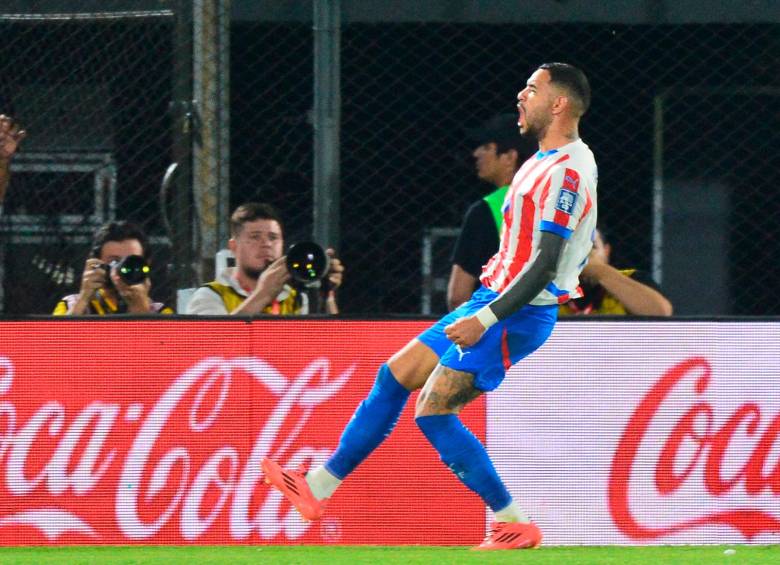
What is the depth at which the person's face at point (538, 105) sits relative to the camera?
494cm

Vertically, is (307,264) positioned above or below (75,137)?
below

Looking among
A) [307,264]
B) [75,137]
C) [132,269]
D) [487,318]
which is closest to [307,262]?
[307,264]

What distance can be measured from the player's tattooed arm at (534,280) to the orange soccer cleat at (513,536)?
756 millimetres

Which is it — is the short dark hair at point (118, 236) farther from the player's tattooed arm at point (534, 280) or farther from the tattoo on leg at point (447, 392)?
the player's tattooed arm at point (534, 280)

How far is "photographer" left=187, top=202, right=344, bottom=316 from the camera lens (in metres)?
5.85

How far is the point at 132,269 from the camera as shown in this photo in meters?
5.84

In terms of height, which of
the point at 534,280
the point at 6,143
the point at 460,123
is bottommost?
the point at 534,280

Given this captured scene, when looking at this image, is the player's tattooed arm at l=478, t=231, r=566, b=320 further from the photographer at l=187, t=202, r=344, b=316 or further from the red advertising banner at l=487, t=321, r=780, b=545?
the photographer at l=187, t=202, r=344, b=316

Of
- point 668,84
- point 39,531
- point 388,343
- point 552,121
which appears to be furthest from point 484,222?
point 668,84

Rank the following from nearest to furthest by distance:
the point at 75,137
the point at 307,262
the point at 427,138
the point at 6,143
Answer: the point at 307,262, the point at 6,143, the point at 75,137, the point at 427,138

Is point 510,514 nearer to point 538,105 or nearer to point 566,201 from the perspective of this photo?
point 566,201

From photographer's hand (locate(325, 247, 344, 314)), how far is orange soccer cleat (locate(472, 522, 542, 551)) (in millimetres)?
1240

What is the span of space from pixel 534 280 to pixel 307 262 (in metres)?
1.25

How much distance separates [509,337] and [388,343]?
3.35ft
